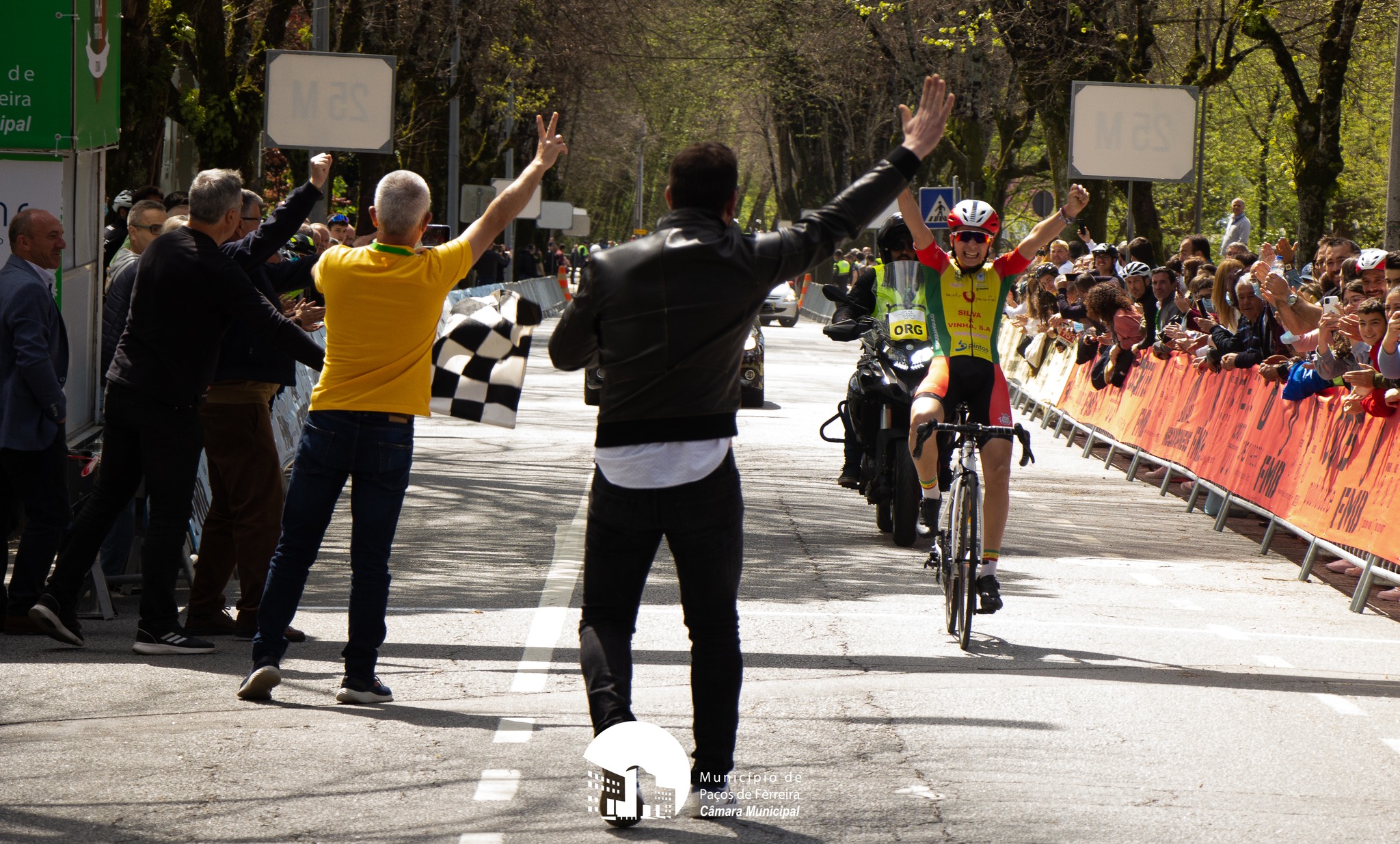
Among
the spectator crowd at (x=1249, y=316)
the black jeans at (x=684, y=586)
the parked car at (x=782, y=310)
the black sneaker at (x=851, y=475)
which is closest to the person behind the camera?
the black jeans at (x=684, y=586)

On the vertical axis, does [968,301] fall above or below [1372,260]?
below

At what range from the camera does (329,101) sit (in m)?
18.0

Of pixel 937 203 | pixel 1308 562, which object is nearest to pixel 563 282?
pixel 937 203

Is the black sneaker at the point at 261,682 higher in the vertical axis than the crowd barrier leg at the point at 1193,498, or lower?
higher

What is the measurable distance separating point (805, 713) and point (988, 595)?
182 cm

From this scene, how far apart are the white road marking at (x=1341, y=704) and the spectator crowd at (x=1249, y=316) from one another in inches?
105

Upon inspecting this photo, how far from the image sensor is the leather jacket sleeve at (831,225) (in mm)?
4934

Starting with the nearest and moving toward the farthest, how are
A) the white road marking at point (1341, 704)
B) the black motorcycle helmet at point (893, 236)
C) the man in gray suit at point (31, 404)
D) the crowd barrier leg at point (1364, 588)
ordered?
the white road marking at point (1341, 704) < the man in gray suit at point (31, 404) < the crowd barrier leg at point (1364, 588) < the black motorcycle helmet at point (893, 236)

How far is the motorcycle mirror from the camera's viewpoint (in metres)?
10.5

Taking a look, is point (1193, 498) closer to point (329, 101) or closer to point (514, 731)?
point (514, 731)

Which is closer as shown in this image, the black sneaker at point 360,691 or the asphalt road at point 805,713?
the asphalt road at point 805,713

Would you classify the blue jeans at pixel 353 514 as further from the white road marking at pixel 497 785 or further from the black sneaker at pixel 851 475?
the black sneaker at pixel 851 475

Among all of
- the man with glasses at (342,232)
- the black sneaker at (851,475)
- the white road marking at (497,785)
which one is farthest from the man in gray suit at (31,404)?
the man with glasses at (342,232)

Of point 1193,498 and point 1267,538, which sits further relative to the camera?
point 1193,498
